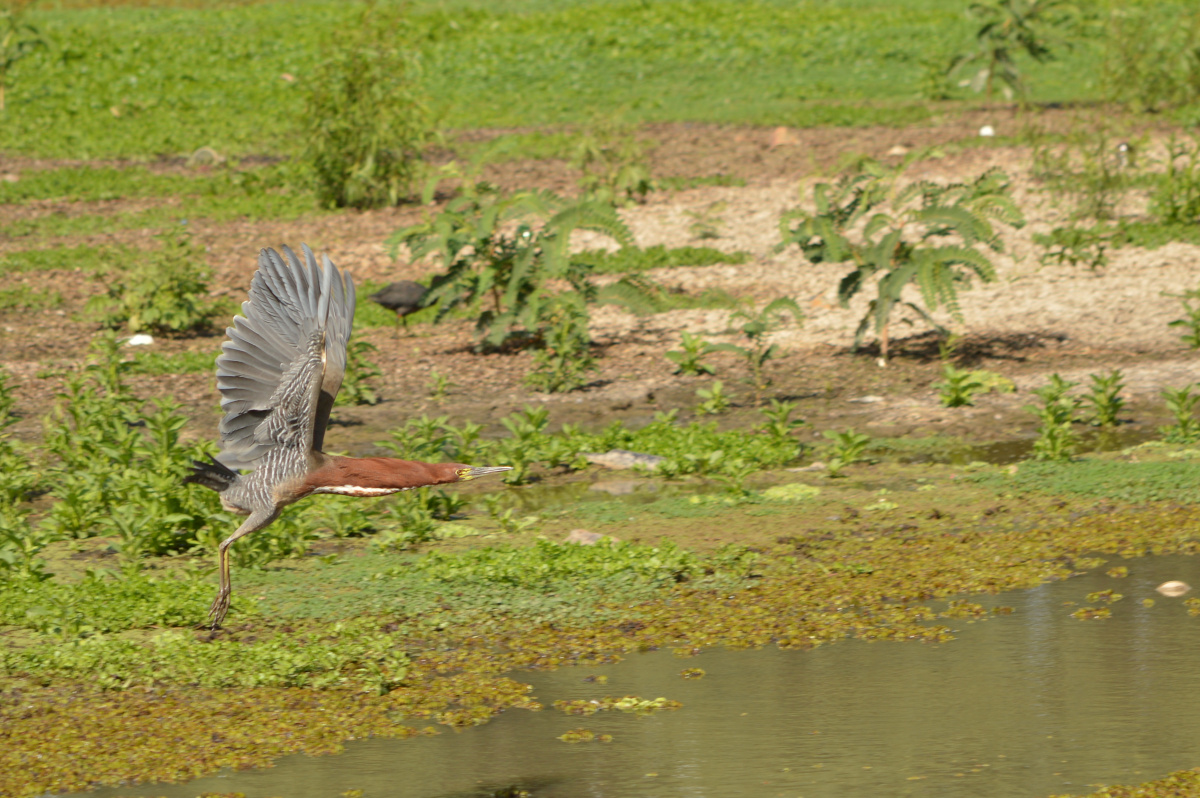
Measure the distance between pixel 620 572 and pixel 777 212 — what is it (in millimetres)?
8350

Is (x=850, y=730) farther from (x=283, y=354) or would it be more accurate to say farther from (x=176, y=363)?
(x=176, y=363)

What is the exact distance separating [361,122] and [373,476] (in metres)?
10.4

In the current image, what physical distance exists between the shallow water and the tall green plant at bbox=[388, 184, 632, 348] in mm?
5093

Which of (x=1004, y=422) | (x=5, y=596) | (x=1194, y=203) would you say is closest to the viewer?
(x=5, y=596)

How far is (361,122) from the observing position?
14328 millimetres

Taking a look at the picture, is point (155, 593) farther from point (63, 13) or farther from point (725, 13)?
point (63, 13)

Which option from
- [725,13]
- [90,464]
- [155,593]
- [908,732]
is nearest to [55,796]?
[155,593]

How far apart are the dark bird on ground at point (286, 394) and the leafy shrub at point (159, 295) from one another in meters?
6.47

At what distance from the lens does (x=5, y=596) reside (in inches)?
233

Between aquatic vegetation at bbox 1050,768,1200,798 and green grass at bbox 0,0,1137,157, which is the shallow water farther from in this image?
green grass at bbox 0,0,1137,157

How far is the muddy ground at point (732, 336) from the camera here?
9539 millimetres

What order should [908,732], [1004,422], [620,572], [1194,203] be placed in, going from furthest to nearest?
[1194,203], [1004,422], [620,572], [908,732]

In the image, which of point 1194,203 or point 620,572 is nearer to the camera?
point 620,572

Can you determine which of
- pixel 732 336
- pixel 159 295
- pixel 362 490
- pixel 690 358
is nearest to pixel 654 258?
pixel 732 336
